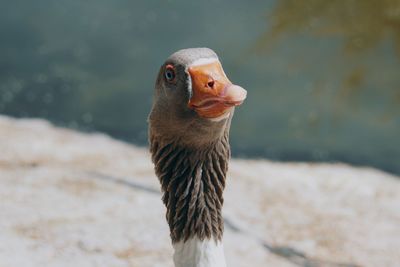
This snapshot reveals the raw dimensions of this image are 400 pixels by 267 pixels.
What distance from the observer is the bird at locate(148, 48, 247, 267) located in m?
2.31

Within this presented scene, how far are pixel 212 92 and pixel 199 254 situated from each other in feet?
2.06

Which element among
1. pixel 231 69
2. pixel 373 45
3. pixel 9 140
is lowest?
pixel 9 140

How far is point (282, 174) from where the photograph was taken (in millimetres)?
6137

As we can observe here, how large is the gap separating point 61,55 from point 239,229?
15.2ft

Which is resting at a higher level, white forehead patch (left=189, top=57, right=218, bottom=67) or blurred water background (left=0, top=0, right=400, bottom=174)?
white forehead patch (left=189, top=57, right=218, bottom=67)

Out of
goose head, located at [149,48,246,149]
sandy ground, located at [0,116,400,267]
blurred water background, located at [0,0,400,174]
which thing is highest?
goose head, located at [149,48,246,149]

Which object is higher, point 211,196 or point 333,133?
point 211,196

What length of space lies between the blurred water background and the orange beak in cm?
504

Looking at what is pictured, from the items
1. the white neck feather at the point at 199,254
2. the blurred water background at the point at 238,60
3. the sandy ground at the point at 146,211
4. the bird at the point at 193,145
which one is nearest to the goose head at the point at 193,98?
the bird at the point at 193,145

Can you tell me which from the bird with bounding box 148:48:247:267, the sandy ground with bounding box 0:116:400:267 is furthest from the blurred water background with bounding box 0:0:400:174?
the bird with bounding box 148:48:247:267

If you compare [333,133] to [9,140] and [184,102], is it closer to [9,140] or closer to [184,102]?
[9,140]

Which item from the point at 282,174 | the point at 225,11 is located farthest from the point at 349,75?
the point at 282,174

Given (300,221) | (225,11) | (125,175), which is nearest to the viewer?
(300,221)

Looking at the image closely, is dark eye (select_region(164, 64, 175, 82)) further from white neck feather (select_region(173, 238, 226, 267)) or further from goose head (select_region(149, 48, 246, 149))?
white neck feather (select_region(173, 238, 226, 267))
